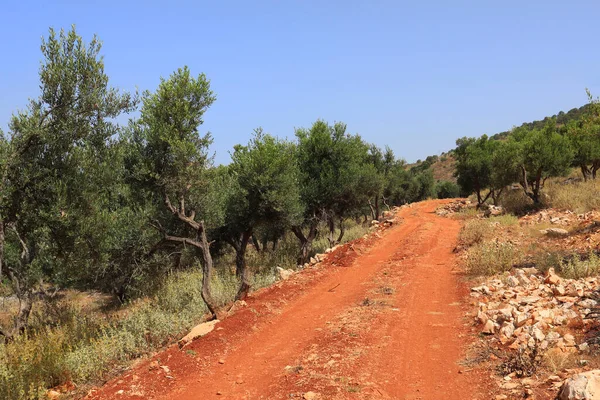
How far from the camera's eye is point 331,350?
24.8ft

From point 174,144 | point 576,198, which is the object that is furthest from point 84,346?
point 576,198

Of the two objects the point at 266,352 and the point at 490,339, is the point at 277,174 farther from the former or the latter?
the point at 490,339

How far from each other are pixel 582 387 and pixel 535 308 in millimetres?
3728

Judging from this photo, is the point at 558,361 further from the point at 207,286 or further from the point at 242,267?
the point at 242,267

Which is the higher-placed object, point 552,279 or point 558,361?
point 552,279

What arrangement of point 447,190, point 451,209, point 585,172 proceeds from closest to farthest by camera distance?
point 585,172 → point 451,209 → point 447,190

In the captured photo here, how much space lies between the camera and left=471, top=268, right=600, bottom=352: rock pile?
6676 millimetres

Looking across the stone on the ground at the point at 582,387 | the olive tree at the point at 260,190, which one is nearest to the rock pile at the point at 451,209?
the olive tree at the point at 260,190

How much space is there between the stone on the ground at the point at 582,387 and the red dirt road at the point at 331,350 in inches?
41.8

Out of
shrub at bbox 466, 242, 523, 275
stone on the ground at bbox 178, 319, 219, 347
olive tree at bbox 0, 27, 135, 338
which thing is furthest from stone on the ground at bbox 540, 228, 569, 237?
olive tree at bbox 0, 27, 135, 338

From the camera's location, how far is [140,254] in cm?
1458

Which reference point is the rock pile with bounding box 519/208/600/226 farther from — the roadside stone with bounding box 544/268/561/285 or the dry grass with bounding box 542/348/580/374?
the dry grass with bounding box 542/348/580/374

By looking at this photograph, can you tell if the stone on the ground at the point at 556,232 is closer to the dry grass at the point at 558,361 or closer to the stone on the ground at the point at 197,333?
the dry grass at the point at 558,361

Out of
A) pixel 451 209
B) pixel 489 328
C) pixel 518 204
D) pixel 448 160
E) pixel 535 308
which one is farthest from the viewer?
pixel 448 160
